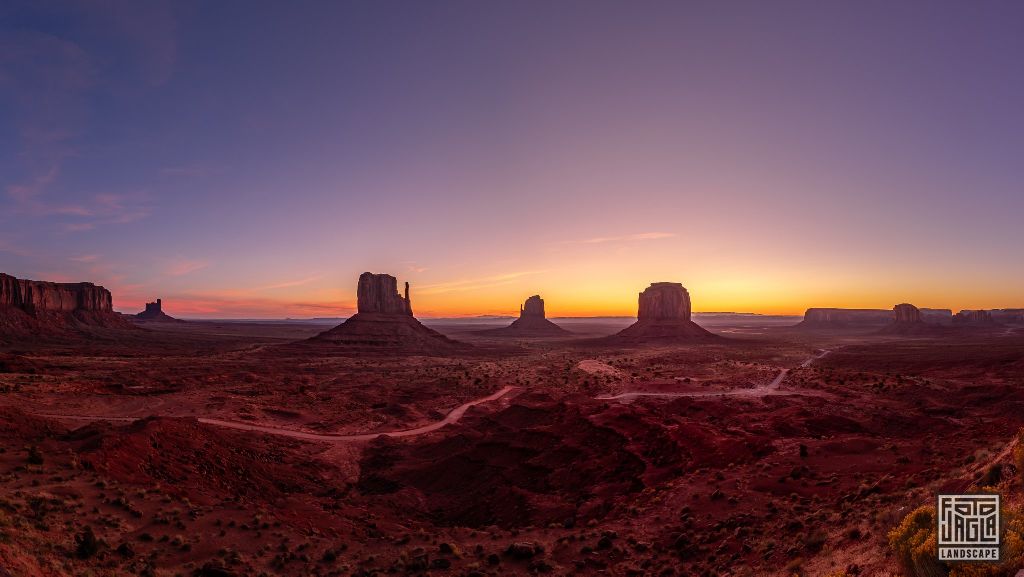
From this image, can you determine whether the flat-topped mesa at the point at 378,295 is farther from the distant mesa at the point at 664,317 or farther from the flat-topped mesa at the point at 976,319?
the flat-topped mesa at the point at 976,319

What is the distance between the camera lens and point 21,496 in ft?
45.9

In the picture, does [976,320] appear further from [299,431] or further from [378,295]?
[299,431]

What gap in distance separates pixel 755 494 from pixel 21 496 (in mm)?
24507

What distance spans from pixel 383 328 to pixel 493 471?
77055 mm

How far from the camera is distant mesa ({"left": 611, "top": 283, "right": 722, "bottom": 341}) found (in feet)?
381

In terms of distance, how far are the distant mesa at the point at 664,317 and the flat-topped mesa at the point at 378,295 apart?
198 ft

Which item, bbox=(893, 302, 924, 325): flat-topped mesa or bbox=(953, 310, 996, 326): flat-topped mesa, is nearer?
bbox=(893, 302, 924, 325): flat-topped mesa

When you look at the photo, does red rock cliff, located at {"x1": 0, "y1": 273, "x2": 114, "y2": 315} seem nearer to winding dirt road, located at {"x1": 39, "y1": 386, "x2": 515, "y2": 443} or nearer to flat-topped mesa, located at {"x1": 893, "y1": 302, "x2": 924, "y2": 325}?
winding dirt road, located at {"x1": 39, "y1": 386, "x2": 515, "y2": 443}

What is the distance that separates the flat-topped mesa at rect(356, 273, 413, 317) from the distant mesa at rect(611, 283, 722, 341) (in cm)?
6032

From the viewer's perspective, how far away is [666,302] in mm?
126562

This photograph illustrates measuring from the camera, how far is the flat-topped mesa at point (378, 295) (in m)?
106

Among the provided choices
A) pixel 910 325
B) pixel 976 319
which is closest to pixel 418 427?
pixel 910 325

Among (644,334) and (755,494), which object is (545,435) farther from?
(644,334)

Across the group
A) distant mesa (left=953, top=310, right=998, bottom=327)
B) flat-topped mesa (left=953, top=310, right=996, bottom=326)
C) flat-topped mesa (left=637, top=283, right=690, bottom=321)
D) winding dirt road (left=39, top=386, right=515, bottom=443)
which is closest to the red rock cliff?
winding dirt road (left=39, top=386, right=515, bottom=443)
